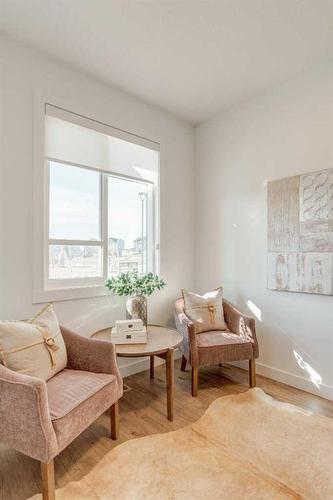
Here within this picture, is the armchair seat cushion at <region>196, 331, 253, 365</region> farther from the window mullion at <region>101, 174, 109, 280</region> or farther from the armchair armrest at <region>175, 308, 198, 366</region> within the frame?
the window mullion at <region>101, 174, 109, 280</region>

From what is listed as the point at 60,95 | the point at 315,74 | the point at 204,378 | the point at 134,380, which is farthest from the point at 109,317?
the point at 315,74

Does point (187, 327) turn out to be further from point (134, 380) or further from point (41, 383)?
point (41, 383)

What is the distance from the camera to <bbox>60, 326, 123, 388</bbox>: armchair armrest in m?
1.83

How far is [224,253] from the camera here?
319cm

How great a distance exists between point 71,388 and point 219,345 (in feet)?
4.34

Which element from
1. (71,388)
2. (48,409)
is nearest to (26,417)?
(48,409)

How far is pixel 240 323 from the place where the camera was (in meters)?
2.70

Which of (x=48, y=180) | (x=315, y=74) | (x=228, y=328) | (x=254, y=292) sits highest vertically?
(x=315, y=74)

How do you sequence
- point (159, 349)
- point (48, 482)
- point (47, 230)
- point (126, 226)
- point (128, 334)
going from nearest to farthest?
point (48, 482) < point (159, 349) < point (128, 334) < point (47, 230) < point (126, 226)

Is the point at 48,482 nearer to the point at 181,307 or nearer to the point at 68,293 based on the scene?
the point at 68,293

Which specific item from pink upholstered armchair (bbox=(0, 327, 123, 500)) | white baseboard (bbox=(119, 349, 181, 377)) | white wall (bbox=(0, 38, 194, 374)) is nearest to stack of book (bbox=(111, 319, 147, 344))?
pink upholstered armchair (bbox=(0, 327, 123, 500))

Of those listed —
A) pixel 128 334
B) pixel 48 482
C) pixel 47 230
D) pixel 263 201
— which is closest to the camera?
pixel 48 482

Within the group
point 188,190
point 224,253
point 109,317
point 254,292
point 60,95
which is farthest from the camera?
point 188,190

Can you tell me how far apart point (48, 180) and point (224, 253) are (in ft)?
6.34
